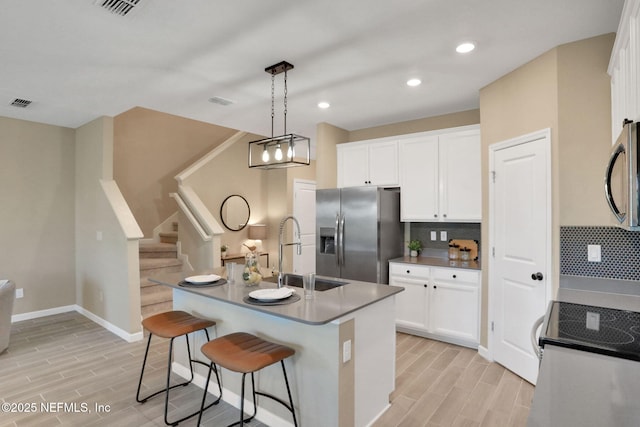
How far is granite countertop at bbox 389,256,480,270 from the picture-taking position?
3.65m

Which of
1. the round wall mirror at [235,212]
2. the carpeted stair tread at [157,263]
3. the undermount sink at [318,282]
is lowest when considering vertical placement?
the carpeted stair tread at [157,263]

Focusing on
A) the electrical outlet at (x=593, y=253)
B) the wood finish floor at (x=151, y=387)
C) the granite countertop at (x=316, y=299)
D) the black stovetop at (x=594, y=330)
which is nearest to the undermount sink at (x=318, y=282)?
the granite countertop at (x=316, y=299)

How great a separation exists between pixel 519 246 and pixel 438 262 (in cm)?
109

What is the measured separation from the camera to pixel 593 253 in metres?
2.40

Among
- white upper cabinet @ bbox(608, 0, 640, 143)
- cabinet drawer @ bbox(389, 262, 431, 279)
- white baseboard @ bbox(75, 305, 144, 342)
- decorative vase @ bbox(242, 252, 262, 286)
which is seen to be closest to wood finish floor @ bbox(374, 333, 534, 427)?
cabinet drawer @ bbox(389, 262, 431, 279)

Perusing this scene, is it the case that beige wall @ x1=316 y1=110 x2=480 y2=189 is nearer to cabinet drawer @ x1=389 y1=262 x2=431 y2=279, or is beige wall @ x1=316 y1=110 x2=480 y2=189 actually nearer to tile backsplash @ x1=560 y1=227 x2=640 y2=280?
cabinet drawer @ x1=389 y1=262 x2=431 y2=279

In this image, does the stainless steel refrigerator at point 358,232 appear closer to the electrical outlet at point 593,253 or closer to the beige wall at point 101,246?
the electrical outlet at point 593,253

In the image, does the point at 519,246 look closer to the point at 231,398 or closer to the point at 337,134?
the point at 231,398

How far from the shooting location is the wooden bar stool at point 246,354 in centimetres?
188

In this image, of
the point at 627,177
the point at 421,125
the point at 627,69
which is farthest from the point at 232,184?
the point at 627,177

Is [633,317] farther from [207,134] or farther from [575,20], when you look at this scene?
[207,134]

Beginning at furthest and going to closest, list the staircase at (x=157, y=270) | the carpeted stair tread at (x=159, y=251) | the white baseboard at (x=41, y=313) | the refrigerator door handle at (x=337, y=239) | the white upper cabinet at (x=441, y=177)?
the carpeted stair tread at (x=159, y=251) → the staircase at (x=157, y=270) → the white baseboard at (x=41, y=313) → the refrigerator door handle at (x=337, y=239) → the white upper cabinet at (x=441, y=177)

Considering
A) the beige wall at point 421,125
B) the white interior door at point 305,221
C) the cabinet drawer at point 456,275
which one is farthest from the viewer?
the white interior door at point 305,221

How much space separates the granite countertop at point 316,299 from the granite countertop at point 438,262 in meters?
1.51
